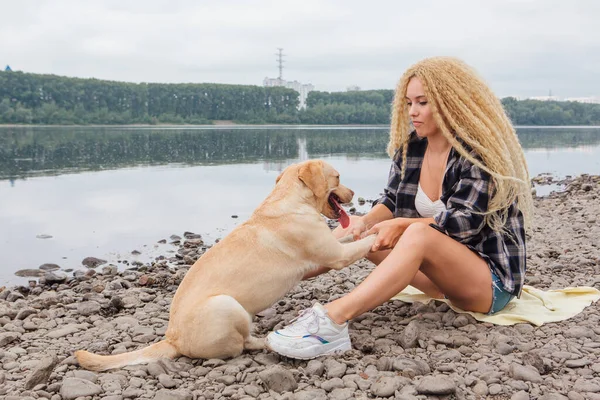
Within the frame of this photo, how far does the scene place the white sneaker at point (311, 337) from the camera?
3846mm

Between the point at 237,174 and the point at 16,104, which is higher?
the point at 16,104

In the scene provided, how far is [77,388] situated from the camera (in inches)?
136

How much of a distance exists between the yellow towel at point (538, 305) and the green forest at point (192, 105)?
250ft

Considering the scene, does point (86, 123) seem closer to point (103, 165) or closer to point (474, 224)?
point (103, 165)

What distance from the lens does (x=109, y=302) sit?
6.00 meters

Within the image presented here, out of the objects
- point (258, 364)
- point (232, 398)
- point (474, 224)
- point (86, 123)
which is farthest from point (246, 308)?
point (86, 123)

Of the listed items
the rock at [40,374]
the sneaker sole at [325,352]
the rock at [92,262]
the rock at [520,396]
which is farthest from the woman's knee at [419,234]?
the rock at [92,262]

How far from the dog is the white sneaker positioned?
0.92ft

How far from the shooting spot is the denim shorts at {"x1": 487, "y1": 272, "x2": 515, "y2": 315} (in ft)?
13.8

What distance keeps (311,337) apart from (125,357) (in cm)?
125

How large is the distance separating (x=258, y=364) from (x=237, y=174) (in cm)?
1959

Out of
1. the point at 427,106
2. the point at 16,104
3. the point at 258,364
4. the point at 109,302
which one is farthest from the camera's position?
the point at 16,104

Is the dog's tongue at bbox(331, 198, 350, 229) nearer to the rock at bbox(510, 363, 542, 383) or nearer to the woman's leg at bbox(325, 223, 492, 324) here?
the woman's leg at bbox(325, 223, 492, 324)

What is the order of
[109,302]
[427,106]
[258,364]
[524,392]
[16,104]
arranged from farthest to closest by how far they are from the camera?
1. [16,104]
2. [109,302]
3. [427,106]
4. [258,364]
5. [524,392]
